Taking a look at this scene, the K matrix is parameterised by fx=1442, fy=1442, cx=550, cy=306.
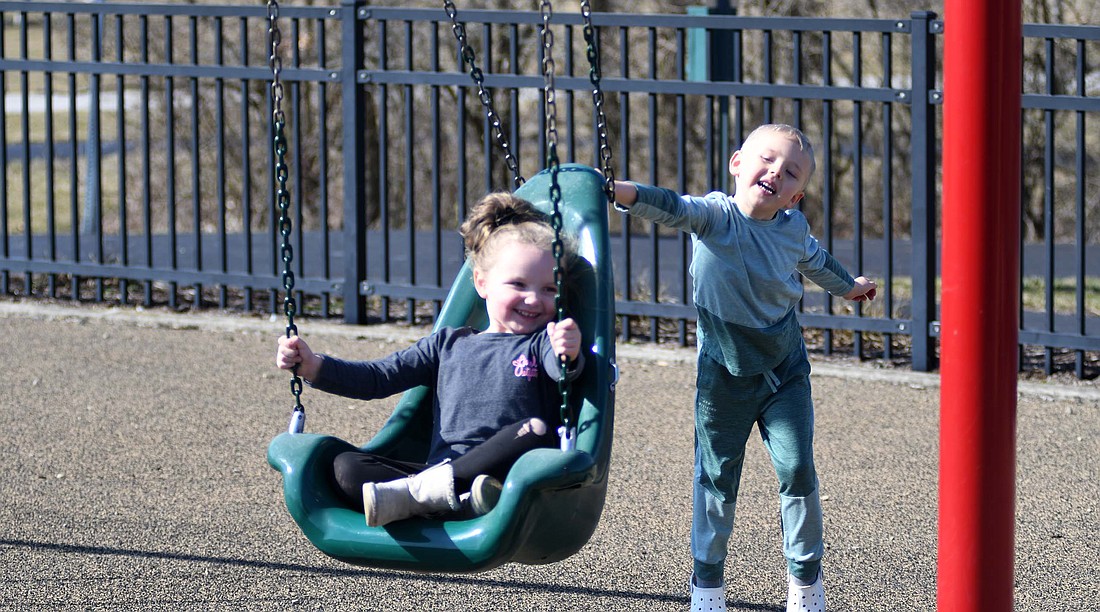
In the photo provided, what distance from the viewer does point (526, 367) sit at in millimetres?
3400

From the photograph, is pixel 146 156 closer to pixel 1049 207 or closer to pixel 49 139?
pixel 49 139

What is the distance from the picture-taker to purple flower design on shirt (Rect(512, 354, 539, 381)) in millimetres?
3400

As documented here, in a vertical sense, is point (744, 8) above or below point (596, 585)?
above

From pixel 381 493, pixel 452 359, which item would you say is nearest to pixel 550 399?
pixel 452 359

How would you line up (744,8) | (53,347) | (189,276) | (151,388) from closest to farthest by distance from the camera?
(151,388)
(53,347)
(189,276)
(744,8)

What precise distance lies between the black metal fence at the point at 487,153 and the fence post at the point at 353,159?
0.01 meters

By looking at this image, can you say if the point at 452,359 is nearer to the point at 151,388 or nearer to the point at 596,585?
the point at 596,585

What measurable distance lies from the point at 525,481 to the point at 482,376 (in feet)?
1.79

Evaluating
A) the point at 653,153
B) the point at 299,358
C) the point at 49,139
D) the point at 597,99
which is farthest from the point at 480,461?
the point at 49,139

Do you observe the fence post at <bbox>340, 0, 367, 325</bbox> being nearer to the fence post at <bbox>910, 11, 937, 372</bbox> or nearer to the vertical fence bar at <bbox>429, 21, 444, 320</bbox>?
the vertical fence bar at <bbox>429, 21, 444, 320</bbox>

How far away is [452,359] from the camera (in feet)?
11.6

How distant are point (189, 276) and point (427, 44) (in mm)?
5630

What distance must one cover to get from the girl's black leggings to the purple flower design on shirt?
114 mm

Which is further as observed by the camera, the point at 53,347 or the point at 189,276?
the point at 189,276
